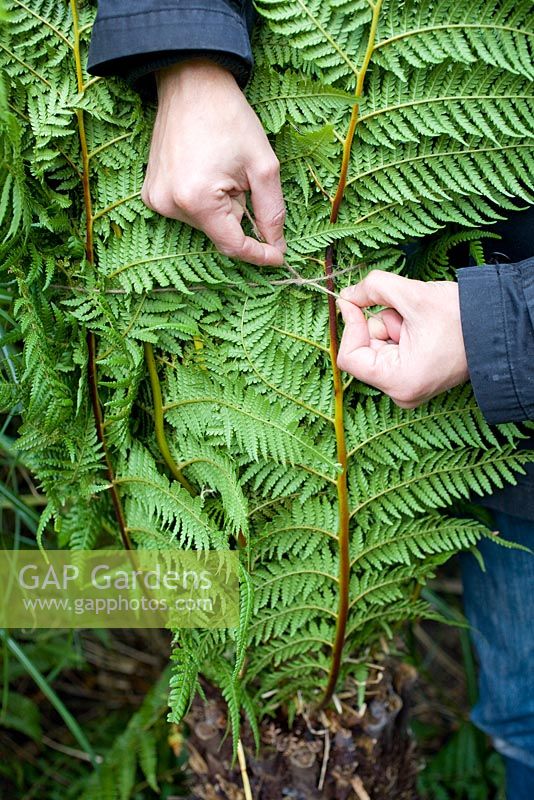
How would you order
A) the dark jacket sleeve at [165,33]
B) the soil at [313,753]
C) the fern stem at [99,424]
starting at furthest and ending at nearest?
the soil at [313,753] < the fern stem at [99,424] < the dark jacket sleeve at [165,33]

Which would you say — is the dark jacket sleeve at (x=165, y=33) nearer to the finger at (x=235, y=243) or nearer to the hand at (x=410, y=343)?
the finger at (x=235, y=243)

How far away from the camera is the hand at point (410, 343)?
38.2 inches

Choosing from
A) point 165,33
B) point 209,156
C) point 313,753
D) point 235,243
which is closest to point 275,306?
point 235,243

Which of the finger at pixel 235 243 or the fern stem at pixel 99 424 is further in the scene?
the fern stem at pixel 99 424

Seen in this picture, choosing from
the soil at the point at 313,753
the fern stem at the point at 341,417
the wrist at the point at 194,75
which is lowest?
the soil at the point at 313,753

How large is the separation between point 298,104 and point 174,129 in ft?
0.63

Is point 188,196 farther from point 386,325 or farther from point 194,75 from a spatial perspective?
point 386,325

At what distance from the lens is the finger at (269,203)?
3.16 feet

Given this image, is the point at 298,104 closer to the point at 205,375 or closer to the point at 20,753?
the point at 205,375

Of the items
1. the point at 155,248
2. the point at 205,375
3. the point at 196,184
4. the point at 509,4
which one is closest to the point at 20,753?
the point at 205,375

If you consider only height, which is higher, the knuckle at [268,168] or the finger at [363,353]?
the knuckle at [268,168]

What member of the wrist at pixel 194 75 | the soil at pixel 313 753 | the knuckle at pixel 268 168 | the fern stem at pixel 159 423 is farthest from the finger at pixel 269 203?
the soil at pixel 313 753

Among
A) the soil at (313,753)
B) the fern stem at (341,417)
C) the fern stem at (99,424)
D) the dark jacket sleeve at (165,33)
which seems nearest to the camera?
the dark jacket sleeve at (165,33)

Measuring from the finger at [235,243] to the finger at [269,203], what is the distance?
18 millimetres
